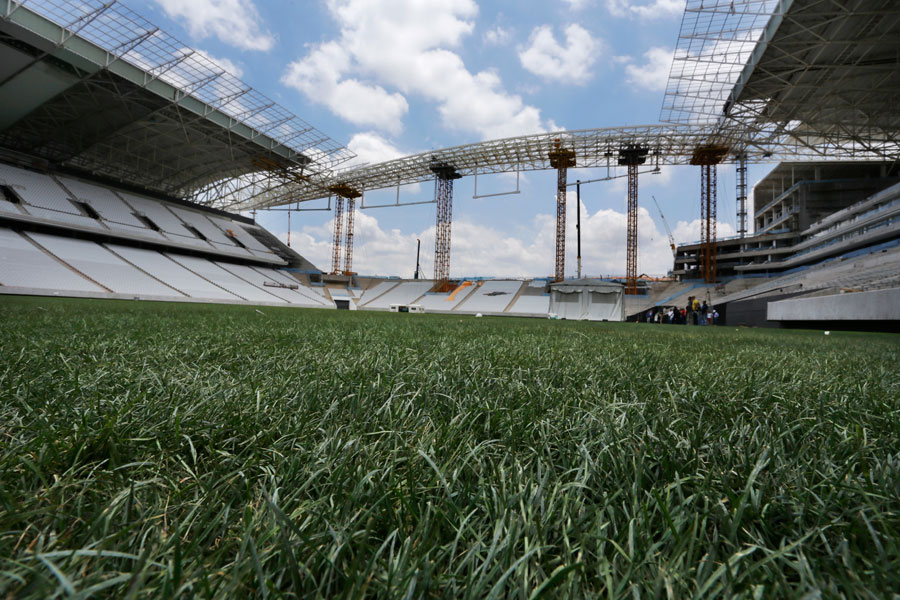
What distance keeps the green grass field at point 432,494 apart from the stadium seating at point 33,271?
29.0m

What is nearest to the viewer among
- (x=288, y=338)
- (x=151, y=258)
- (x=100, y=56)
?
(x=288, y=338)

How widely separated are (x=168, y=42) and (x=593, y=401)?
2975cm

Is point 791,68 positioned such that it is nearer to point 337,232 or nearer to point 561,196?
point 561,196

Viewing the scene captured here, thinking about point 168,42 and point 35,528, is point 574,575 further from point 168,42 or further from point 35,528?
point 168,42

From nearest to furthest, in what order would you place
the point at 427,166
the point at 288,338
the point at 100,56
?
the point at 288,338
the point at 100,56
the point at 427,166

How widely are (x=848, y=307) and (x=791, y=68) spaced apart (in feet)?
68.6

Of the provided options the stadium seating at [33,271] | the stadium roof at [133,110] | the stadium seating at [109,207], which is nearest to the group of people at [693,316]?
the stadium roof at [133,110]

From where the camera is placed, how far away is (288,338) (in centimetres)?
346

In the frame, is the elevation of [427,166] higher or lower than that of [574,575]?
higher

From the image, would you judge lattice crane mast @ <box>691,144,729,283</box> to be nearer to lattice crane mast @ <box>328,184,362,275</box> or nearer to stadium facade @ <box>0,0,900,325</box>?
stadium facade @ <box>0,0,900,325</box>

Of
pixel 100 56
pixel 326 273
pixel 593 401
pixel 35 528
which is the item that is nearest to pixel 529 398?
pixel 593 401

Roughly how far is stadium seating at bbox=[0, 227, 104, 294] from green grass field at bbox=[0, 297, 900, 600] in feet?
95.3

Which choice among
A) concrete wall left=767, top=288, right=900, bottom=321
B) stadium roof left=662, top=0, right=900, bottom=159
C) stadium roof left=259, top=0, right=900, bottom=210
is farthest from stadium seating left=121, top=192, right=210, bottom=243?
concrete wall left=767, top=288, right=900, bottom=321

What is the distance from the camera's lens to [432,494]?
2.47 ft
